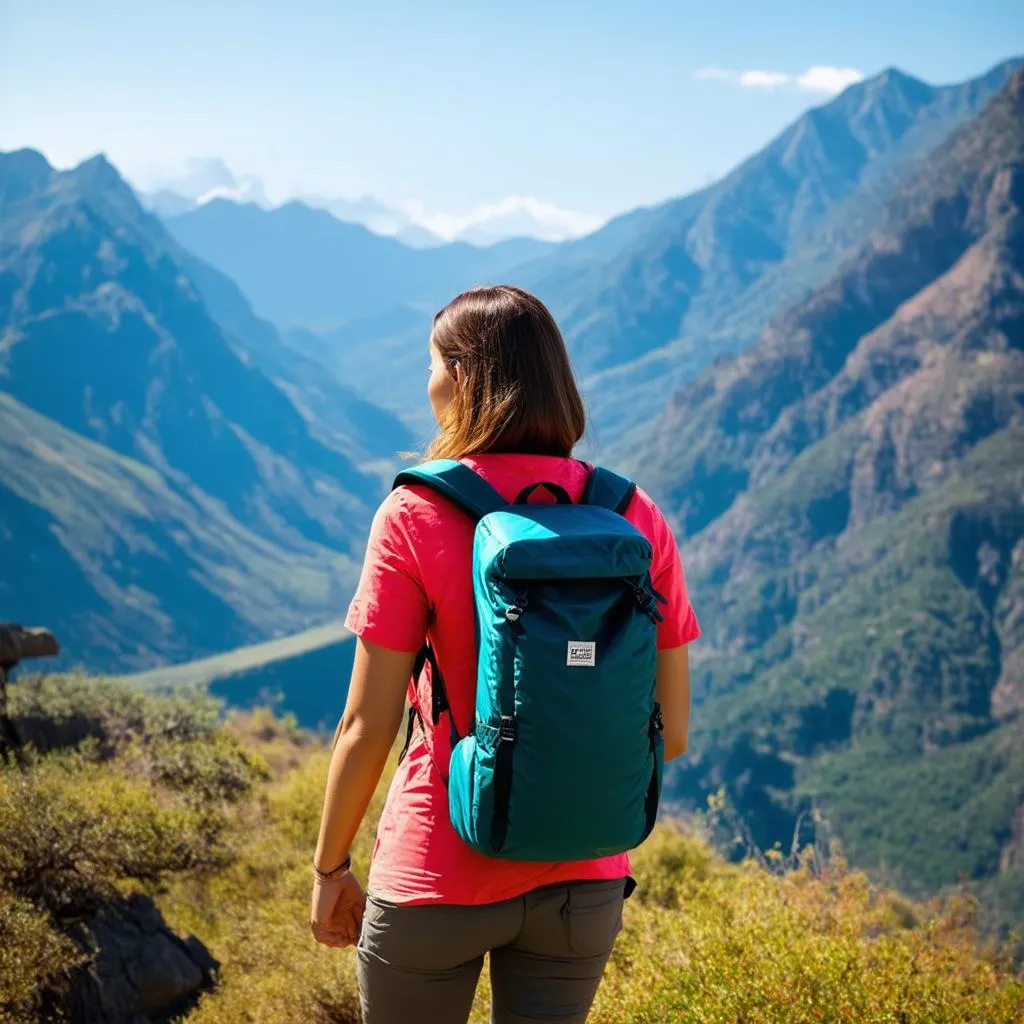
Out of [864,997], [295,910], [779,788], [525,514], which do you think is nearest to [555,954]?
[525,514]

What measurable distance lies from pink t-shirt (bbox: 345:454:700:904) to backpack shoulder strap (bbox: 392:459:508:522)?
0.03 metres

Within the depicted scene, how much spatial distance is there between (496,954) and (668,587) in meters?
1.07

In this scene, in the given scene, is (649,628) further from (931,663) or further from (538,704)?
(931,663)

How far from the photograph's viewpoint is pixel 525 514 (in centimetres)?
274

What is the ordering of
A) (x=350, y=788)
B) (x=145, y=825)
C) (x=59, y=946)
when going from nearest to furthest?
(x=350, y=788) < (x=59, y=946) < (x=145, y=825)

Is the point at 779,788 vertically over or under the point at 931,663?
under

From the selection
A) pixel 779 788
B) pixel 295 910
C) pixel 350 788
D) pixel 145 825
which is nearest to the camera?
pixel 350 788

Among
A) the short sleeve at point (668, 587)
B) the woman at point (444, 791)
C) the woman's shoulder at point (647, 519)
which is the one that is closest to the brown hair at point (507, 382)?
the woman at point (444, 791)

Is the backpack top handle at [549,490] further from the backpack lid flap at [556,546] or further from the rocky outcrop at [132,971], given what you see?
the rocky outcrop at [132,971]

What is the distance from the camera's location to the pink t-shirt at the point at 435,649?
2740 millimetres

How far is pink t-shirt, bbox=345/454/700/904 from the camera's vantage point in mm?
2740

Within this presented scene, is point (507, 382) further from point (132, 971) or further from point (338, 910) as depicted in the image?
point (132, 971)

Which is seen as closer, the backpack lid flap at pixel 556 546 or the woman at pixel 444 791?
the backpack lid flap at pixel 556 546

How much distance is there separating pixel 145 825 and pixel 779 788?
173 metres
